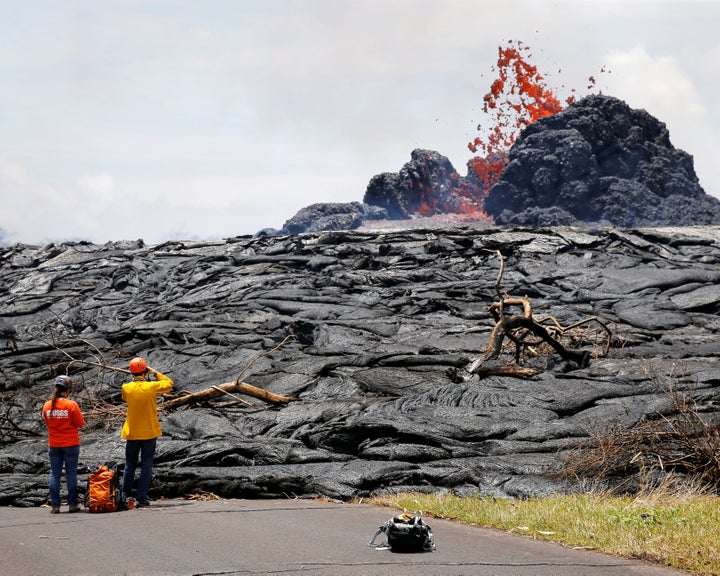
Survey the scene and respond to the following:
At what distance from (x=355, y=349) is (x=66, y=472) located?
41.2 feet

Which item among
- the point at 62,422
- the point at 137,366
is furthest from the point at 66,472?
the point at 137,366

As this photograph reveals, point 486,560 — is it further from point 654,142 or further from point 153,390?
point 654,142

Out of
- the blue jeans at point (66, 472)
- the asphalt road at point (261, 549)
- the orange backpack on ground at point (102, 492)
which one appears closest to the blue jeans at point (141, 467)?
the orange backpack on ground at point (102, 492)

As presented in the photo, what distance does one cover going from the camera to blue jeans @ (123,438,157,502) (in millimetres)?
11016

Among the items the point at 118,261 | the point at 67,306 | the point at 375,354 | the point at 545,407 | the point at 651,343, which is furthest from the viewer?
the point at 118,261

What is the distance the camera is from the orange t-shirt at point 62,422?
10.8 m

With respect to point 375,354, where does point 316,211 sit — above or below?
above

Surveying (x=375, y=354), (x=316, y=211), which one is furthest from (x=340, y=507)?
(x=316, y=211)

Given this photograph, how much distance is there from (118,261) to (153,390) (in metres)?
32.1

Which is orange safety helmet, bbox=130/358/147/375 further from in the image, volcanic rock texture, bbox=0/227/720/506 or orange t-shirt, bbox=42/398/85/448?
volcanic rock texture, bbox=0/227/720/506

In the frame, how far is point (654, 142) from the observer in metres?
68.8

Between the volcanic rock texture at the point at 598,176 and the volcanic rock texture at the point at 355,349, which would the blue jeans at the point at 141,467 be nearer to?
the volcanic rock texture at the point at 355,349

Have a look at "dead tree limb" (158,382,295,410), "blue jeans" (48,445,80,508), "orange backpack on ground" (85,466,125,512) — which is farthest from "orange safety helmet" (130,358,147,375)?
"dead tree limb" (158,382,295,410)

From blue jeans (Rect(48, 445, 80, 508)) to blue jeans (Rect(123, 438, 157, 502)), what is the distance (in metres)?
0.63
